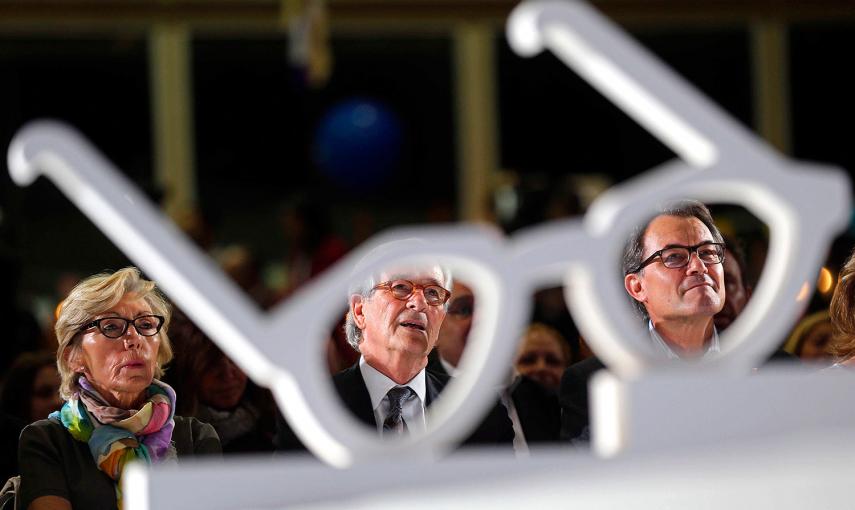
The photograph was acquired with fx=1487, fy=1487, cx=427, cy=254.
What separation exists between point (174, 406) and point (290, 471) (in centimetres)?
91

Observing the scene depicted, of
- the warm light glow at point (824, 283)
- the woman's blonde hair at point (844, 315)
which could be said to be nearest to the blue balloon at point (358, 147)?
the warm light glow at point (824, 283)

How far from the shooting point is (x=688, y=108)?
1.44 m

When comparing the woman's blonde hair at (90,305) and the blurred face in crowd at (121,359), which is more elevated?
the woman's blonde hair at (90,305)

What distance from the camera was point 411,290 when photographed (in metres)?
2.30

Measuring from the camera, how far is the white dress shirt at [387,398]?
7.56ft

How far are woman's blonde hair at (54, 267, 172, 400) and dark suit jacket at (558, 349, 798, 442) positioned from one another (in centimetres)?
66

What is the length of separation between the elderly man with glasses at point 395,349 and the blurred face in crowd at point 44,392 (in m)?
0.74

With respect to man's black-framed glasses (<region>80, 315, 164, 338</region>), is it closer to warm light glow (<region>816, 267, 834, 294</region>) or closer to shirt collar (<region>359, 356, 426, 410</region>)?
shirt collar (<region>359, 356, 426, 410</region>)

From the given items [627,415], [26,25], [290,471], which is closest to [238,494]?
[290,471]

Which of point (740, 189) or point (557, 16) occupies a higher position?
point (557, 16)

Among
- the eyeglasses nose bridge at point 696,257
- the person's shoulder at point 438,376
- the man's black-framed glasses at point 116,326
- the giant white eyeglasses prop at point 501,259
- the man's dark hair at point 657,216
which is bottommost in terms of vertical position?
the giant white eyeglasses prop at point 501,259

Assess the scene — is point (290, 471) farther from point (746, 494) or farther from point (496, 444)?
point (496, 444)

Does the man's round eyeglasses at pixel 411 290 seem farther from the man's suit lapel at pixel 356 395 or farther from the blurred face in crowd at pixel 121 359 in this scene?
the blurred face in crowd at pixel 121 359

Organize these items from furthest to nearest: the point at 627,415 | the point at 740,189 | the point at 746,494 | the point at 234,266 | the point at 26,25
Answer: the point at 26,25
the point at 234,266
the point at 740,189
the point at 627,415
the point at 746,494
